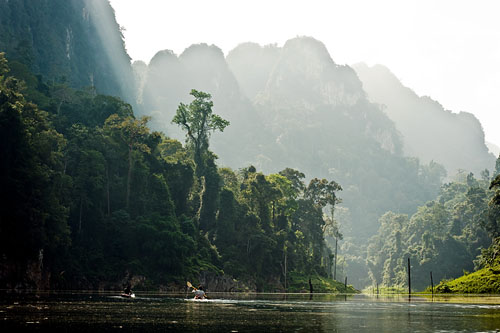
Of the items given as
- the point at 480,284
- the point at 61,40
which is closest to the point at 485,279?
the point at 480,284

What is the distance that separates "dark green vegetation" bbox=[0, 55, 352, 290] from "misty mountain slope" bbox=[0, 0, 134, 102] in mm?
23922

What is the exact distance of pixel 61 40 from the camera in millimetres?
154000

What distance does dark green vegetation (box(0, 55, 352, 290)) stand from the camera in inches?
2280

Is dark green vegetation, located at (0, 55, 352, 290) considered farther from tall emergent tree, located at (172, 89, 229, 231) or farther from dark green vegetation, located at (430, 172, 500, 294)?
dark green vegetation, located at (430, 172, 500, 294)

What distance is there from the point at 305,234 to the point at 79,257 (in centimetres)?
7416

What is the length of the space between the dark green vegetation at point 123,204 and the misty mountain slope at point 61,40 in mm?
23922

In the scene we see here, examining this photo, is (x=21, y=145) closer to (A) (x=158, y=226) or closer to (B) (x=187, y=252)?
(A) (x=158, y=226)

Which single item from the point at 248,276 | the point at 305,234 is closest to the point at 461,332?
the point at 248,276

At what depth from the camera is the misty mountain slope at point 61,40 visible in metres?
119

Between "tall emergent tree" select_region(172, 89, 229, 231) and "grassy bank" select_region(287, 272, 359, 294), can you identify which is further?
"grassy bank" select_region(287, 272, 359, 294)

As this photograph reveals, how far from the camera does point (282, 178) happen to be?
12344cm

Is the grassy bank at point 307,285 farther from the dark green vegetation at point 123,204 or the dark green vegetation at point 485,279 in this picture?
the dark green vegetation at point 485,279

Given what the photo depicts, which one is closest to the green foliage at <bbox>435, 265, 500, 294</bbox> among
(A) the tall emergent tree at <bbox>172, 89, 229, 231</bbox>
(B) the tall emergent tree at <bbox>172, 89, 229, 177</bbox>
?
(A) the tall emergent tree at <bbox>172, 89, 229, 231</bbox>

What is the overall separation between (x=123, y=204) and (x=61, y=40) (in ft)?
279
